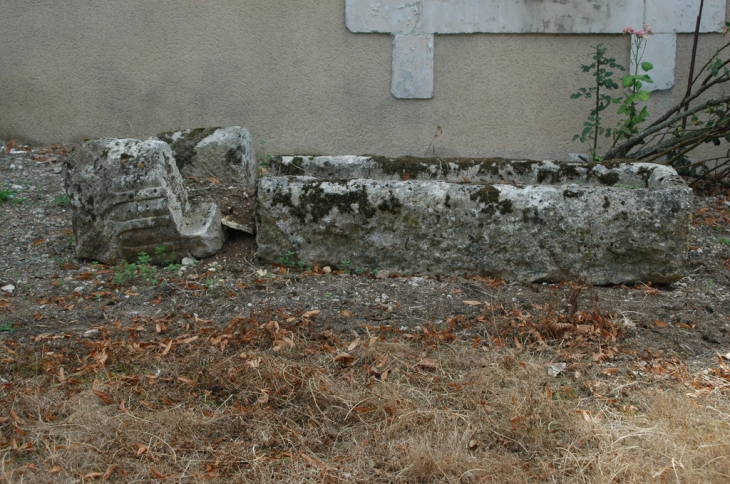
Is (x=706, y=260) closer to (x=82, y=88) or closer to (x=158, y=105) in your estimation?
(x=158, y=105)

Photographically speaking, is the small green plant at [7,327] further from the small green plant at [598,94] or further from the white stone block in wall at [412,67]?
the small green plant at [598,94]

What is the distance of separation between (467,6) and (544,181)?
2057 millimetres

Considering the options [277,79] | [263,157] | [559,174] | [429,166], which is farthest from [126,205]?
[559,174]

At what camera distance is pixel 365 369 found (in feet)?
10.2

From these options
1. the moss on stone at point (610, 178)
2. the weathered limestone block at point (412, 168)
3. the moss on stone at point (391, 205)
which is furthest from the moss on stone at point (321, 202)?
the moss on stone at point (610, 178)

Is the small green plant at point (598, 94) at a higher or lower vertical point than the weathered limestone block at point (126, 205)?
higher

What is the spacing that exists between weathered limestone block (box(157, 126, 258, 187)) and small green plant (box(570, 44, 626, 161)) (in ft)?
Answer: 8.66

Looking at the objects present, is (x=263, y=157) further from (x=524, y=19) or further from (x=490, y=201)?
(x=490, y=201)

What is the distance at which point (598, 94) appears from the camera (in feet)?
19.0

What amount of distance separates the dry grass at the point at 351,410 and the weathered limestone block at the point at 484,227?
58 cm

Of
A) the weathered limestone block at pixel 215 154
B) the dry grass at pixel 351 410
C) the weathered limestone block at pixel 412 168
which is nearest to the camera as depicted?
the dry grass at pixel 351 410

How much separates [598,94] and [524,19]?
0.87 meters

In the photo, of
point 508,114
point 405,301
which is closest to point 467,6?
point 508,114

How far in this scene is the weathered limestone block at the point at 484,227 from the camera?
3898 mm
